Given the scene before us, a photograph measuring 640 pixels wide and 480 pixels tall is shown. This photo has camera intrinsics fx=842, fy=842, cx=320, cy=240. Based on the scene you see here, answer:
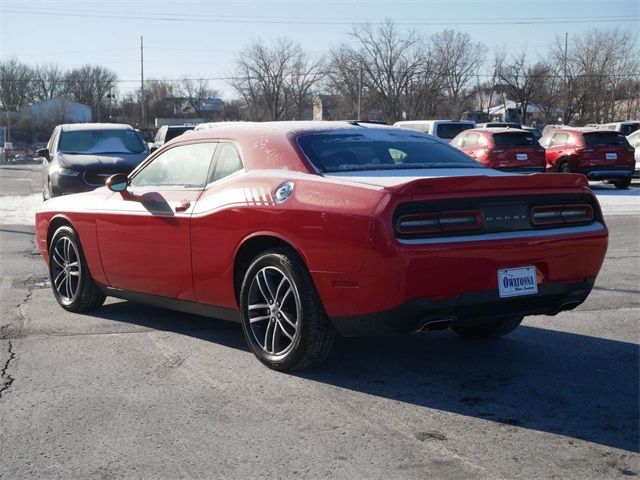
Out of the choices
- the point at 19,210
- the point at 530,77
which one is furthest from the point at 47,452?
the point at 530,77

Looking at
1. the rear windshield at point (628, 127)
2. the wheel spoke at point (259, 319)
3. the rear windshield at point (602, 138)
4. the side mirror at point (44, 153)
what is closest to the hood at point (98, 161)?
the side mirror at point (44, 153)

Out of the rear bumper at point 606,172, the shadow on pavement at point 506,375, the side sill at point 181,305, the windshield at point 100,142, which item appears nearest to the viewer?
the shadow on pavement at point 506,375

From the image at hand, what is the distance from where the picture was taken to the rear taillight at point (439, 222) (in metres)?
4.49

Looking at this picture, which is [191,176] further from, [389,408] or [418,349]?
[389,408]

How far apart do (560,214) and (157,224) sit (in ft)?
8.99

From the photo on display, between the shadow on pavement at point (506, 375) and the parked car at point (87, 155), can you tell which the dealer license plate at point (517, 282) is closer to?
the shadow on pavement at point (506, 375)

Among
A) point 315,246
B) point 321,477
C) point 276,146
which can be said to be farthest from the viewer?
point 276,146

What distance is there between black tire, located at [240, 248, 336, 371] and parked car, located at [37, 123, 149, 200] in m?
10.4

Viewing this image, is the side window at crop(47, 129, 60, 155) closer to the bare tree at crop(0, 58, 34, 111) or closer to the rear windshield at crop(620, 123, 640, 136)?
the rear windshield at crop(620, 123, 640, 136)

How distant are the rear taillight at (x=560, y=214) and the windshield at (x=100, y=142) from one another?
12193 millimetres

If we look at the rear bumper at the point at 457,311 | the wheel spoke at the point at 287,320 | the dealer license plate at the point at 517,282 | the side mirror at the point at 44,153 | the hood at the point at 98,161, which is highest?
the side mirror at the point at 44,153

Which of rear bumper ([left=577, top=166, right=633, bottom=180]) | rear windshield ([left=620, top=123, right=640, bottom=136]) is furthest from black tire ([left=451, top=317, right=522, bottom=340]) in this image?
rear windshield ([left=620, top=123, right=640, bottom=136])

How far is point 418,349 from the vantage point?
19.0 feet

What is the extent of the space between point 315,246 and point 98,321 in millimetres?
2680
